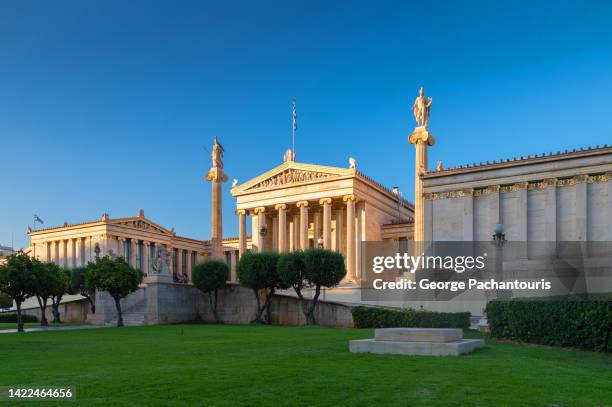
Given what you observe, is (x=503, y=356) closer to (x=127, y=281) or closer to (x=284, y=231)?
(x=127, y=281)

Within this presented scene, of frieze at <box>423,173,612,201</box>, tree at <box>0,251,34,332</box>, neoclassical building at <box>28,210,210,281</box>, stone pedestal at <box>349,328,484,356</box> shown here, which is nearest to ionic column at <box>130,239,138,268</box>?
neoclassical building at <box>28,210,210,281</box>

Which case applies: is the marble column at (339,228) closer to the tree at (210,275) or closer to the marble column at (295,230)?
the marble column at (295,230)

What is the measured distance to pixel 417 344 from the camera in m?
14.5

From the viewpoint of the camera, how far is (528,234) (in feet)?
134

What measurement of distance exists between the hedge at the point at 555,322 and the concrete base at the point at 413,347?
13.7 feet

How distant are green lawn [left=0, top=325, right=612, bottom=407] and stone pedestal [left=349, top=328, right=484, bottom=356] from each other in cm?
47

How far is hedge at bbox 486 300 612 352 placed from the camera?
1638cm

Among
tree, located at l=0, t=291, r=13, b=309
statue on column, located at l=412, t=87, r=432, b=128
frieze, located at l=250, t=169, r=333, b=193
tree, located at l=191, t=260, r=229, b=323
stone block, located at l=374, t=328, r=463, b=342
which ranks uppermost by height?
statue on column, located at l=412, t=87, r=432, b=128

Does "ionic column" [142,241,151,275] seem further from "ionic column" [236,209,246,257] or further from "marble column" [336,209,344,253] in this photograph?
"marble column" [336,209,344,253]

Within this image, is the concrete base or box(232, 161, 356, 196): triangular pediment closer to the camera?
the concrete base

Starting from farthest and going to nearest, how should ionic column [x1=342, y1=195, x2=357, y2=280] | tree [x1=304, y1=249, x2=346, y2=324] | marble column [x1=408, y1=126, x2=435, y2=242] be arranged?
1. ionic column [x1=342, y1=195, x2=357, y2=280]
2. marble column [x1=408, y1=126, x2=435, y2=242]
3. tree [x1=304, y1=249, x2=346, y2=324]

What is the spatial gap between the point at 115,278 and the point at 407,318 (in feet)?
66.1

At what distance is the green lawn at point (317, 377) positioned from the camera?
8805mm

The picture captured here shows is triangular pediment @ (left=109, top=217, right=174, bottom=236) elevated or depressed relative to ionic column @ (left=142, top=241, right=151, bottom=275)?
elevated
